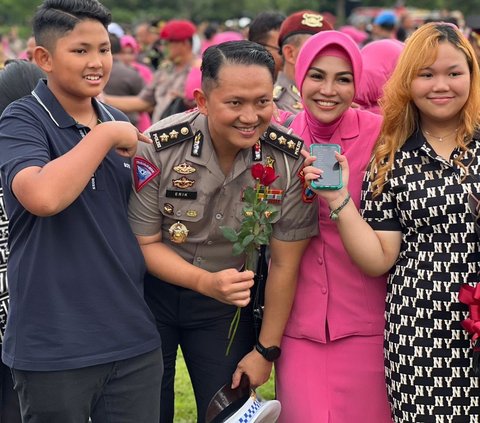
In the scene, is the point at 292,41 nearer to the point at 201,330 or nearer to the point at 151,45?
the point at 201,330

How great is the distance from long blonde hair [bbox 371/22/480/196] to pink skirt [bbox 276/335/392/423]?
70 centimetres

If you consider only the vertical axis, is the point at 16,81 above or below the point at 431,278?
above

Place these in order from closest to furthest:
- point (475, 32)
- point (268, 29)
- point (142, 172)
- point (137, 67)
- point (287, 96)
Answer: point (142, 172)
point (287, 96)
point (268, 29)
point (475, 32)
point (137, 67)

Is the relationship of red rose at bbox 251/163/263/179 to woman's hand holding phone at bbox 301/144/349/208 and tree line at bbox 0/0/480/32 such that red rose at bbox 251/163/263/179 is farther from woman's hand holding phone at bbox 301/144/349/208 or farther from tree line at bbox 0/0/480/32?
tree line at bbox 0/0/480/32

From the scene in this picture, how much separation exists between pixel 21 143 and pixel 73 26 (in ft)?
1.49

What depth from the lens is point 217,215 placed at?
3363 mm

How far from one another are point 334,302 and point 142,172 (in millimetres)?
948

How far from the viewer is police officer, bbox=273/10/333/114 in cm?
534

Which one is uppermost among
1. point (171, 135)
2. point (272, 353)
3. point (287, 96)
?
point (287, 96)

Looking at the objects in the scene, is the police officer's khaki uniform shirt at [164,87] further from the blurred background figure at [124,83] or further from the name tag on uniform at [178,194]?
the name tag on uniform at [178,194]

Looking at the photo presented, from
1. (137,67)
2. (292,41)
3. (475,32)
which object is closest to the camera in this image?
(292,41)

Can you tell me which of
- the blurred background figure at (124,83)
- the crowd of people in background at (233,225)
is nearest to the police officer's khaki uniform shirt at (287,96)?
the crowd of people in background at (233,225)

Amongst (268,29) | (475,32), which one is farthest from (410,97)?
(475,32)

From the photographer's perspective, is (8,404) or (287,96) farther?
(287,96)
